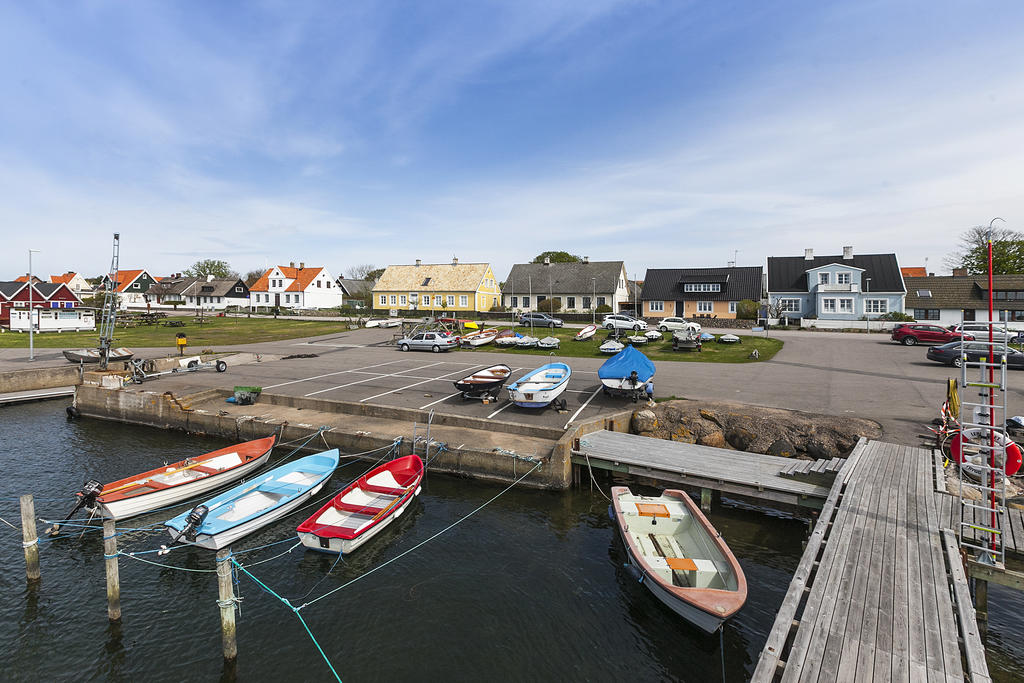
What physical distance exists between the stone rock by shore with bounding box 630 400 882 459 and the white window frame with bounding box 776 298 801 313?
4796cm

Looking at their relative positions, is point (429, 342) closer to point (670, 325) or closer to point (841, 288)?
point (670, 325)

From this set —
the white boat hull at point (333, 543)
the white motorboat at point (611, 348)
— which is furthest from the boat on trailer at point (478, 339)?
the white boat hull at point (333, 543)

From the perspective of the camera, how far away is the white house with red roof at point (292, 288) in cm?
8712

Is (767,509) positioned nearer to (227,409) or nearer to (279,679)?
(279,679)

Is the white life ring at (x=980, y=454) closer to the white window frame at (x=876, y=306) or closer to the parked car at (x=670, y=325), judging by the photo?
the parked car at (x=670, y=325)

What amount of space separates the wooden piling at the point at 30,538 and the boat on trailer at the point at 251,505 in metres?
2.29

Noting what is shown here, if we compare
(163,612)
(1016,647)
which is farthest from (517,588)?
(1016,647)

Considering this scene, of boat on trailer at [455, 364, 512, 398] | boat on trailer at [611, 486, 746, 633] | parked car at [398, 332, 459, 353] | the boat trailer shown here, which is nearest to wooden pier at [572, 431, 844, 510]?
boat on trailer at [611, 486, 746, 633]

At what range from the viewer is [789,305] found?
60.4m

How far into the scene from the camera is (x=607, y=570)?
11.0 meters

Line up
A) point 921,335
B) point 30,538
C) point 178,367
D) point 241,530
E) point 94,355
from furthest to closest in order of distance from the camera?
point 921,335 < point 94,355 < point 178,367 < point 241,530 < point 30,538

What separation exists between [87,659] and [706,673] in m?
10.5

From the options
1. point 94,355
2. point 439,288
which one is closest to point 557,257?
point 439,288

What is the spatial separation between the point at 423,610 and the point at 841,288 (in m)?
62.1
